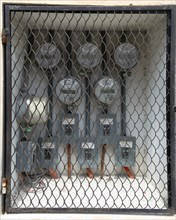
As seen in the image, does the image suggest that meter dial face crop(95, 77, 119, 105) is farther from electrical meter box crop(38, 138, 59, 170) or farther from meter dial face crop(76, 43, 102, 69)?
electrical meter box crop(38, 138, 59, 170)

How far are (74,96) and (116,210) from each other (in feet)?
3.30

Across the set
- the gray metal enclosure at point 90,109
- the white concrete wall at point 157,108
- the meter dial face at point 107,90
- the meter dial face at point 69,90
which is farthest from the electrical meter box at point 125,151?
the meter dial face at point 69,90

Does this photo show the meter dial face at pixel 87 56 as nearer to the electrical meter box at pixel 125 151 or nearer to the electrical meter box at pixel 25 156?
the electrical meter box at pixel 125 151

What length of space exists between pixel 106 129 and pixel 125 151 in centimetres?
26

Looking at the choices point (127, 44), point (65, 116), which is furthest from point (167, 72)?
point (65, 116)

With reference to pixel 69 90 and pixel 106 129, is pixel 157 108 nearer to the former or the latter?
pixel 106 129

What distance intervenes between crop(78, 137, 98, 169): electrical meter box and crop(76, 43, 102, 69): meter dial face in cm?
66

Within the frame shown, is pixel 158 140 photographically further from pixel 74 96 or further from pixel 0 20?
pixel 0 20

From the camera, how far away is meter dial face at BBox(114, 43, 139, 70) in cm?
249

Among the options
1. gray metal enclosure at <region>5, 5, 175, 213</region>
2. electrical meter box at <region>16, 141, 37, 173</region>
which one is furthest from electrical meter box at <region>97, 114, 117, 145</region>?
electrical meter box at <region>16, 141, 37, 173</region>

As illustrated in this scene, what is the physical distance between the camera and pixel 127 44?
2496 mm

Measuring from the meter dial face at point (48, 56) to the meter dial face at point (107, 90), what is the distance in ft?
1.41

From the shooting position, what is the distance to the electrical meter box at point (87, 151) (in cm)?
255

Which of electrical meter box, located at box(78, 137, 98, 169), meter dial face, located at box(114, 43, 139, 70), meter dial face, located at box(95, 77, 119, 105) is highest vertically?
meter dial face, located at box(114, 43, 139, 70)
